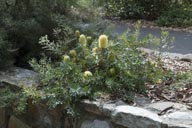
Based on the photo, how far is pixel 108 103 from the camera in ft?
7.82

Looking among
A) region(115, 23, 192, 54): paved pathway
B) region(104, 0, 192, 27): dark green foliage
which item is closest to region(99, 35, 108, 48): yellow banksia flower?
region(115, 23, 192, 54): paved pathway

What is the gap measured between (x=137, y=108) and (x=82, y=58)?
0.69 metres

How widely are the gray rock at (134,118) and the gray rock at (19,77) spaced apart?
82 cm

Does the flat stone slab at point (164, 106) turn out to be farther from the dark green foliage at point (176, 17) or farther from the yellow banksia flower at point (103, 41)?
the dark green foliage at point (176, 17)

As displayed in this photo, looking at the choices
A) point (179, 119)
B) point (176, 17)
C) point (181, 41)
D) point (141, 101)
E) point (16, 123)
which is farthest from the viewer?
point (176, 17)

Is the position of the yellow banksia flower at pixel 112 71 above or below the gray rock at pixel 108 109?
above

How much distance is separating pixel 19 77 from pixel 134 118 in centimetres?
125

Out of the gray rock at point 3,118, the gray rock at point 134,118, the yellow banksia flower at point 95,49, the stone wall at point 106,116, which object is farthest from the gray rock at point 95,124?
the gray rock at point 3,118

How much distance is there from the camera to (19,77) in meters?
3.06

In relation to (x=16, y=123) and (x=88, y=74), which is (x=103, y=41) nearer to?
(x=88, y=74)

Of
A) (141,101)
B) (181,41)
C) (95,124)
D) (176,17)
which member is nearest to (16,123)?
(95,124)

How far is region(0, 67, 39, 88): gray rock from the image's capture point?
9.46 ft

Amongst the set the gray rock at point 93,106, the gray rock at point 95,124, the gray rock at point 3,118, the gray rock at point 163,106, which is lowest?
the gray rock at point 3,118

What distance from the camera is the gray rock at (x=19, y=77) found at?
288cm
